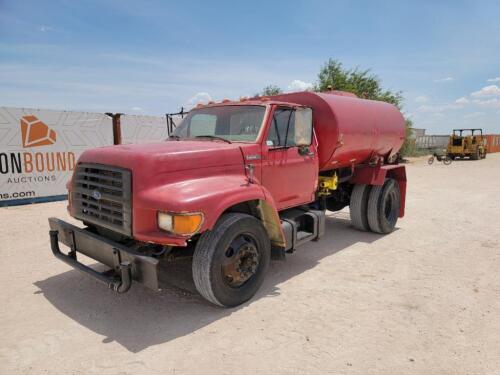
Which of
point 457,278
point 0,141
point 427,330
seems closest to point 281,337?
point 427,330

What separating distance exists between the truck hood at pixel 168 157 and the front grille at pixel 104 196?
3.7 inches

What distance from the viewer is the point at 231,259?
3672 millimetres

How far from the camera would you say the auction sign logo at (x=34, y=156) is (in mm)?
9773

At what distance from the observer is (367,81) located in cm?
2567

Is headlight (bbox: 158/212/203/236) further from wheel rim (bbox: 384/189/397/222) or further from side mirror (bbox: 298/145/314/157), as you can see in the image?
wheel rim (bbox: 384/189/397/222)

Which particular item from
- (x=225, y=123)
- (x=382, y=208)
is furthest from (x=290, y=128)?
(x=382, y=208)

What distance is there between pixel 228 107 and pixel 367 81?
77.2ft

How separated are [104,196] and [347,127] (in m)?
3.57

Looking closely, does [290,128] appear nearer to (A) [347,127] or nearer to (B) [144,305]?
(A) [347,127]

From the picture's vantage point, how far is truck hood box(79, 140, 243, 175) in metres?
3.33

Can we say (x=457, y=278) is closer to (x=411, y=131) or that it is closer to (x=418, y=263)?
(x=418, y=263)

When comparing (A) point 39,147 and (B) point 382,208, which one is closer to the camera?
(B) point 382,208

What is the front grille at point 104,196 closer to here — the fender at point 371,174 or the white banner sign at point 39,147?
the fender at point 371,174

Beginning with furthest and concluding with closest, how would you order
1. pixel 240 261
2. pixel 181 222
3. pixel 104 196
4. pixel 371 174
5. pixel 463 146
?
1. pixel 463 146
2. pixel 371 174
3. pixel 240 261
4. pixel 104 196
5. pixel 181 222
